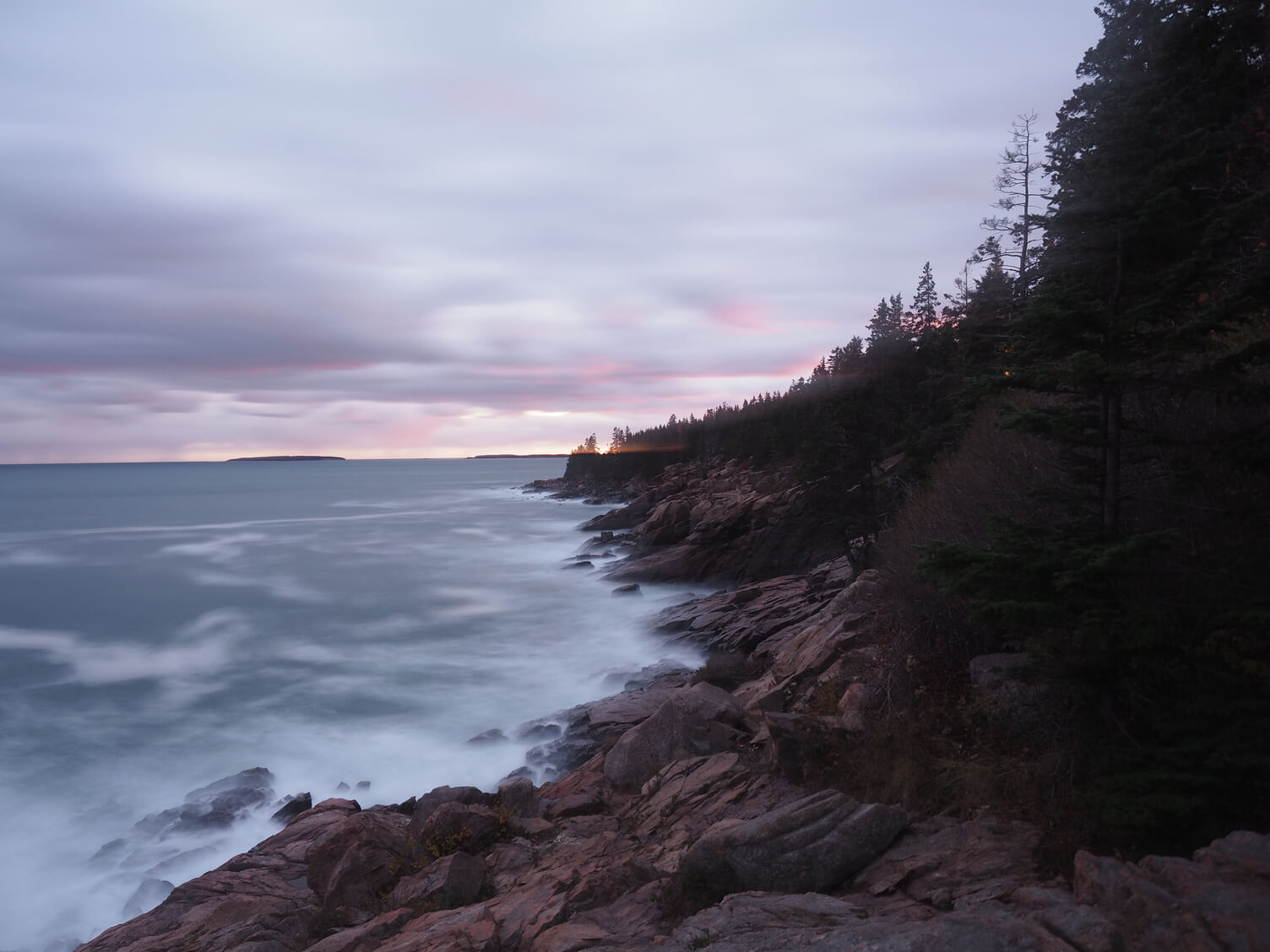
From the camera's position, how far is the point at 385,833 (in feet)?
42.6

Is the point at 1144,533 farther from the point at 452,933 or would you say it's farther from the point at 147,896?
the point at 147,896

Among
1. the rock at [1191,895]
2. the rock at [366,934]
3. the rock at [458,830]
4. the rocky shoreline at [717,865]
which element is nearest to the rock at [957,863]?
the rocky shoreline at [717,865]

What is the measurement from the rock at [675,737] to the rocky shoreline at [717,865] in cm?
4

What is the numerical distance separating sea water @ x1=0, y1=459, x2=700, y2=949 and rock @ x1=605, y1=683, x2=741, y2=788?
21.2 feet

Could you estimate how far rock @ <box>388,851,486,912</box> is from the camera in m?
10.6

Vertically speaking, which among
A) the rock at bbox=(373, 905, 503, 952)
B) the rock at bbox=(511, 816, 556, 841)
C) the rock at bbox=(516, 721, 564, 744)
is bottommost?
the rock at bbox=(516, 721, 564, 744)

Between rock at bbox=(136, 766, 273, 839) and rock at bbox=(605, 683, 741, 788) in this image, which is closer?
rock at bbox=(605, 683, 741, 788)

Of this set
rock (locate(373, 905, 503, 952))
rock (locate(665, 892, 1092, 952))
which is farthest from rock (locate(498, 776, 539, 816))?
rock (locate(665, 892, 1092, 952))

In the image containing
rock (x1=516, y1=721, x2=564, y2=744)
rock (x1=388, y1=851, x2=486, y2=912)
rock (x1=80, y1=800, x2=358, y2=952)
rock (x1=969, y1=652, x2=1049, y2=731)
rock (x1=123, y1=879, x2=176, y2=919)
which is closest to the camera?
rock (x1=969, y1=652, x2=1049, y2=731)

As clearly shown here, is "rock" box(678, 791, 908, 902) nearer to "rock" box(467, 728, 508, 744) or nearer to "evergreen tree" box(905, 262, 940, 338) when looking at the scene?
"rock" box(467, 728, 508, 744)

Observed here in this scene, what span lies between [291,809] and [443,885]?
8.62 m

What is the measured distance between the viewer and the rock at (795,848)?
787cm

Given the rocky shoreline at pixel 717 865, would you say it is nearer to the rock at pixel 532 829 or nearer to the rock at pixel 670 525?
the rock at pixel 532 829

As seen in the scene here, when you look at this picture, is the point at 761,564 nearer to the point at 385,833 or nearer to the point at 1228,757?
the point at 385,833
